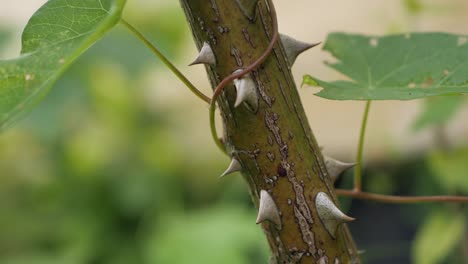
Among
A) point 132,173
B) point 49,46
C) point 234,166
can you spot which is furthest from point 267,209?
point 132,173

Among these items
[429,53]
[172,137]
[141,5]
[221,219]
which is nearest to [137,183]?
[172,137]

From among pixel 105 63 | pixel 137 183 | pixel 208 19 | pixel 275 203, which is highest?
pixel 208 19

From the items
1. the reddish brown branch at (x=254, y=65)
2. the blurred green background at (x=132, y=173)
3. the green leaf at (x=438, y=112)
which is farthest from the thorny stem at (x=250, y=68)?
the blurred green background at (x=132, y=173)

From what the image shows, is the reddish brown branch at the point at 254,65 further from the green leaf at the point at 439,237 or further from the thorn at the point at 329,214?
the green leaf at the point at 439,237

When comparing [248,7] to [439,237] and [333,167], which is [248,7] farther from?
[439,237]

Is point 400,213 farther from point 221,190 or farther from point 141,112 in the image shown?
point 141,112

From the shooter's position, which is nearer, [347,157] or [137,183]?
[137,183]
